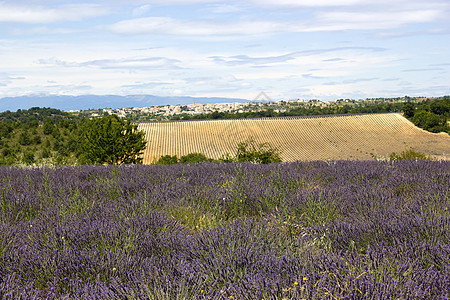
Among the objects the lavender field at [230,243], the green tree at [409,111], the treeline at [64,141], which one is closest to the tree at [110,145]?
the treeline at [64,141]

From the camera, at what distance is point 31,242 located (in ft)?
9.45

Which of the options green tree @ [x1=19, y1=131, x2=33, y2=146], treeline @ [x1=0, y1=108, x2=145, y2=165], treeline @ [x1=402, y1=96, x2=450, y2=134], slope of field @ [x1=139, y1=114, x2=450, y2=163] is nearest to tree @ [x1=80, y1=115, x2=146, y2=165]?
treeline @ [x1=0, y1=108, x2=145, y2=165]

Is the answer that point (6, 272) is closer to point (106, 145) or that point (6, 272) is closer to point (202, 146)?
point (106, 145)

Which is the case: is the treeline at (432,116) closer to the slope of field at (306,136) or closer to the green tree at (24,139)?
the slope of field at (306,136)

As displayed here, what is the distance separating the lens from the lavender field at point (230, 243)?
2.02m

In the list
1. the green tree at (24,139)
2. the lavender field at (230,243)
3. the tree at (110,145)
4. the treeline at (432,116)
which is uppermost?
the treeline at (432,116)

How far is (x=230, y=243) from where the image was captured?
2.52m

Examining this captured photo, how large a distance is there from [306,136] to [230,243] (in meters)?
64.8

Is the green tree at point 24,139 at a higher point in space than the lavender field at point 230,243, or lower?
lower

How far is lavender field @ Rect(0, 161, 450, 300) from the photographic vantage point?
202cm

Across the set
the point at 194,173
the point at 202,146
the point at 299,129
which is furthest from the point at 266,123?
the point at 194,173

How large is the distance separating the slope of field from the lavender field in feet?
158

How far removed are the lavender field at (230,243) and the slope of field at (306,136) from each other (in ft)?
158

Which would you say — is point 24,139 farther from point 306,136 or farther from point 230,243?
point 230,243
